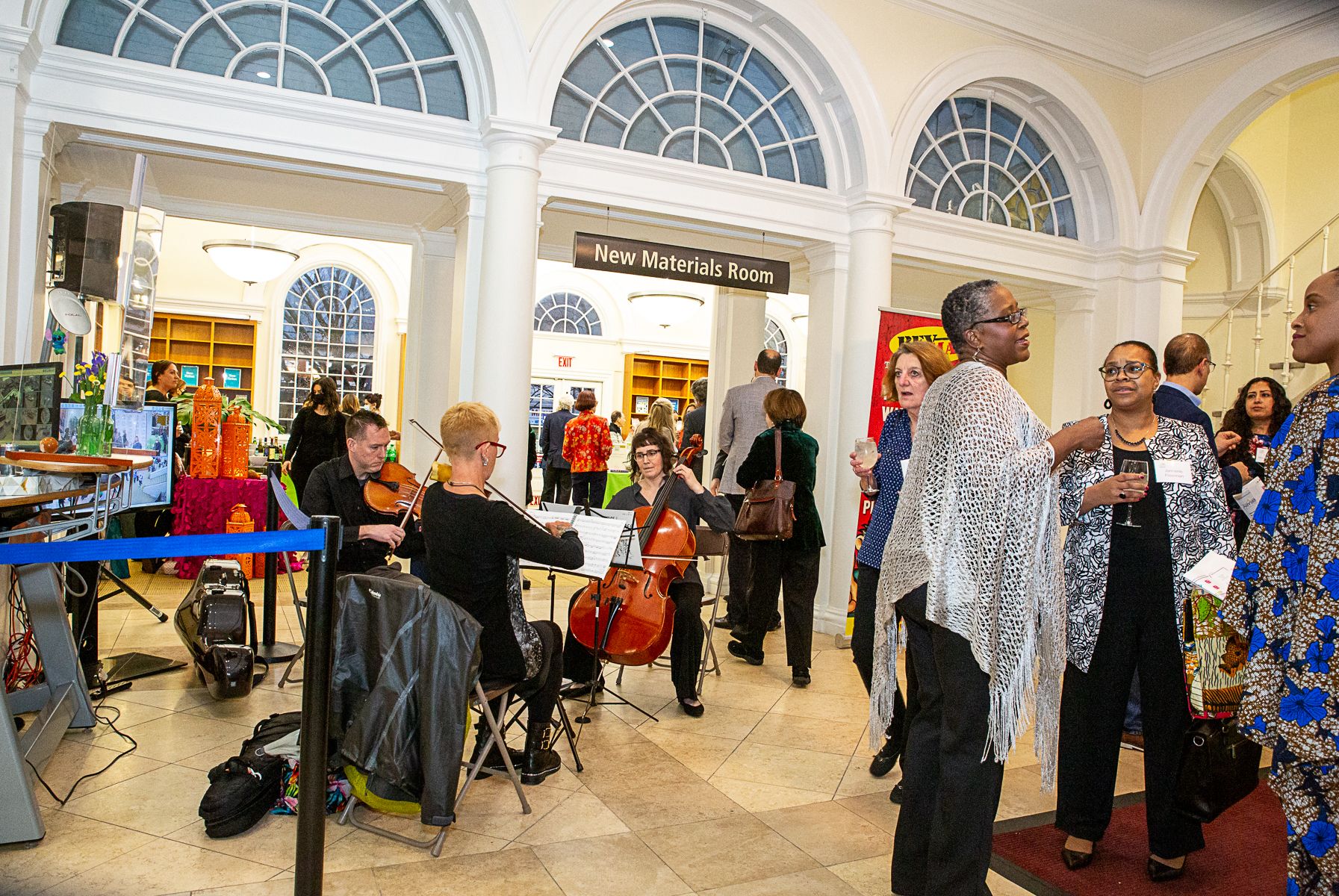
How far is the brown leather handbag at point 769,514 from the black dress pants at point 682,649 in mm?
533

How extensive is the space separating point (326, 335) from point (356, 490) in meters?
9.62

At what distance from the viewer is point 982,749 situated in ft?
7.07

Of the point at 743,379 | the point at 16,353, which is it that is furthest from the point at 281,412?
the point at 16,353

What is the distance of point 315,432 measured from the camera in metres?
6.89

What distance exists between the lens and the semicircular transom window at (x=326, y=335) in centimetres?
1262

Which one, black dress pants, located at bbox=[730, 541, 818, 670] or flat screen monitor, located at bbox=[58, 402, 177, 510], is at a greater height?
flat screen monitor, located at bbox=[58, 402, 177, 510]

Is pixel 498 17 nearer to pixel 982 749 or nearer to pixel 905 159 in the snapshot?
pixel 905 159

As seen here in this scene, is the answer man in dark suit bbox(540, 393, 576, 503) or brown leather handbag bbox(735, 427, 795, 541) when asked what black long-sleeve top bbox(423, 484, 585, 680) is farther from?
man in dark suit bbox(540, 393, 576, 503)

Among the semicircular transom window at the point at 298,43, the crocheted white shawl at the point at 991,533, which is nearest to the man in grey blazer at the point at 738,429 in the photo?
the semicircular transom window at the point at 298,43

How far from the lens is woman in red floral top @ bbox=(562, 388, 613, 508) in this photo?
7.97 meters

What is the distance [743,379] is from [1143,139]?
3.53m

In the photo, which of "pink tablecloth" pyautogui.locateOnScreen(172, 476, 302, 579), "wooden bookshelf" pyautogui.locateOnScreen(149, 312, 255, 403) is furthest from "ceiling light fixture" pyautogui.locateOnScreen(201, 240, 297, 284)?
"pink tablecloth" pyautogui.locateOnScreen(172, 476, 302, 579)

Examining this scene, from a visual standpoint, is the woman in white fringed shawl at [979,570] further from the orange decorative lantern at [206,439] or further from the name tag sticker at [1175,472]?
the orange decorative lantern at [206,439]

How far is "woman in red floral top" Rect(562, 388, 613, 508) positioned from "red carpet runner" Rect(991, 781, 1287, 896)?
5257 millimetres
